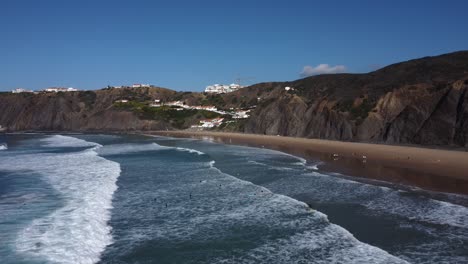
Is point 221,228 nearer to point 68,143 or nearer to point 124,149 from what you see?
point 124,149

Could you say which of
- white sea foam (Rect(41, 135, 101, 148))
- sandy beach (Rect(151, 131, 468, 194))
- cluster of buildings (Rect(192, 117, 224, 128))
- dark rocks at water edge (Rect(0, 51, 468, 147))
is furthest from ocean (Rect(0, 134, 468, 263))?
cluster of buildings (Rect(192, 117, 224, 128))

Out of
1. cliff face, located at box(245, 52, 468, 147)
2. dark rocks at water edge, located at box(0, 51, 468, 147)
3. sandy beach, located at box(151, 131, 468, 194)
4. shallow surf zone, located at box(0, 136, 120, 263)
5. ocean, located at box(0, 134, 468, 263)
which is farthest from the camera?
dark rocks at water edge, located at box(0, 51, 468, 147)

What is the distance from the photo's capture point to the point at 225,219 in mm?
16516

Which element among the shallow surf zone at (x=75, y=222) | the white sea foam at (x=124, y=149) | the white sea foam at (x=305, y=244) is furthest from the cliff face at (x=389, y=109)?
the shallow surf zone at (x=75, y=222)

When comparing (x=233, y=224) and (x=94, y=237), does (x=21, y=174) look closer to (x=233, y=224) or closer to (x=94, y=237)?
(x=94, y=237)

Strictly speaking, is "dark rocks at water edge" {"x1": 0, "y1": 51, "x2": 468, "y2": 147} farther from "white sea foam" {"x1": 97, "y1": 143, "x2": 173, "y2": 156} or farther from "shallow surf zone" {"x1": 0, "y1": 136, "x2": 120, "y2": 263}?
"shallow surf zone" {"x1": 0, "y1": 136, "x2": 120, "y2": 263}

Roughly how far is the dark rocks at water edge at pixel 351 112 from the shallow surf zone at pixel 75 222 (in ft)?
96.3

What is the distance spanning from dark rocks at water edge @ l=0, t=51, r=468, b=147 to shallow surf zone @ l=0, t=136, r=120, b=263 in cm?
2936

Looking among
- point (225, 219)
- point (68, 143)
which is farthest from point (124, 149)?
point (225, 219)

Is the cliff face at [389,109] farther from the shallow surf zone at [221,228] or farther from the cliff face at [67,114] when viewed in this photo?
the cliff face at [67,114]

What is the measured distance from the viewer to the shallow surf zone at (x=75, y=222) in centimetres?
1276

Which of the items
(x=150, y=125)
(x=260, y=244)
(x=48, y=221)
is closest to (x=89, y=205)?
(x=48, y=221)

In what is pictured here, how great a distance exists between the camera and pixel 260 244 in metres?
13.4

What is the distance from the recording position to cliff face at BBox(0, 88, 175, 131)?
10375 centimetres
